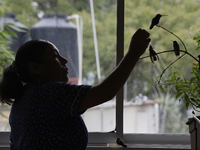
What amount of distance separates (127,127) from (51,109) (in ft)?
2.96

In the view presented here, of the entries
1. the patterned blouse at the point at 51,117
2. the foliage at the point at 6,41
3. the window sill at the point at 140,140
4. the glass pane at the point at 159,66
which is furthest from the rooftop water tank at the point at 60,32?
the patterned blouse at the point at 51,117

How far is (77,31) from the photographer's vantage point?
164 centimetres

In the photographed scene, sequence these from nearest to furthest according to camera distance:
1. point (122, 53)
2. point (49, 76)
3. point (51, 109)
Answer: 1. point (51, 109)
2. point (49, 76)
3. point (122, 53)

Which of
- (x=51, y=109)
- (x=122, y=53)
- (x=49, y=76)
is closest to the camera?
(x=51, y=109)

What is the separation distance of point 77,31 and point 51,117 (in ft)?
2.94

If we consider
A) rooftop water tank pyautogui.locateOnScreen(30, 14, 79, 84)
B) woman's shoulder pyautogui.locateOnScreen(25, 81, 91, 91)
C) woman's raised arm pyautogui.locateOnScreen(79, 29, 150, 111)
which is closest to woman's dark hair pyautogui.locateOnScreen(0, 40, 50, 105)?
woman's shoulder pyautogui.locateOnScreen(25, 81, 91, 91)

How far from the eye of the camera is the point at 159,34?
5.26 feet

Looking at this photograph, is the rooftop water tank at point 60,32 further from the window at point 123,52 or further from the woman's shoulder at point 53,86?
the woman's shoulder at point 53,86

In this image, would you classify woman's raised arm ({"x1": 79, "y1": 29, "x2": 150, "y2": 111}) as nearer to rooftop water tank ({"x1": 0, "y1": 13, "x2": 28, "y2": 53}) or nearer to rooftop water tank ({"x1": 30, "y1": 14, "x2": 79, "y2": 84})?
rooftop water tank ({"x1": 30, "y1": 14, "x2": 79, "y2": 84})

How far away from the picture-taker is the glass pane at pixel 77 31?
A: 1.62 metres

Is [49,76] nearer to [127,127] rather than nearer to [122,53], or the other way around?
[122,53]

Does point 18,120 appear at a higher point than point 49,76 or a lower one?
lower

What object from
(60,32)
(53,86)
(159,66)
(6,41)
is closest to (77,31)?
(60,32)

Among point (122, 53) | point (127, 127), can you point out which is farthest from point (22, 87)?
point (127, 127)
